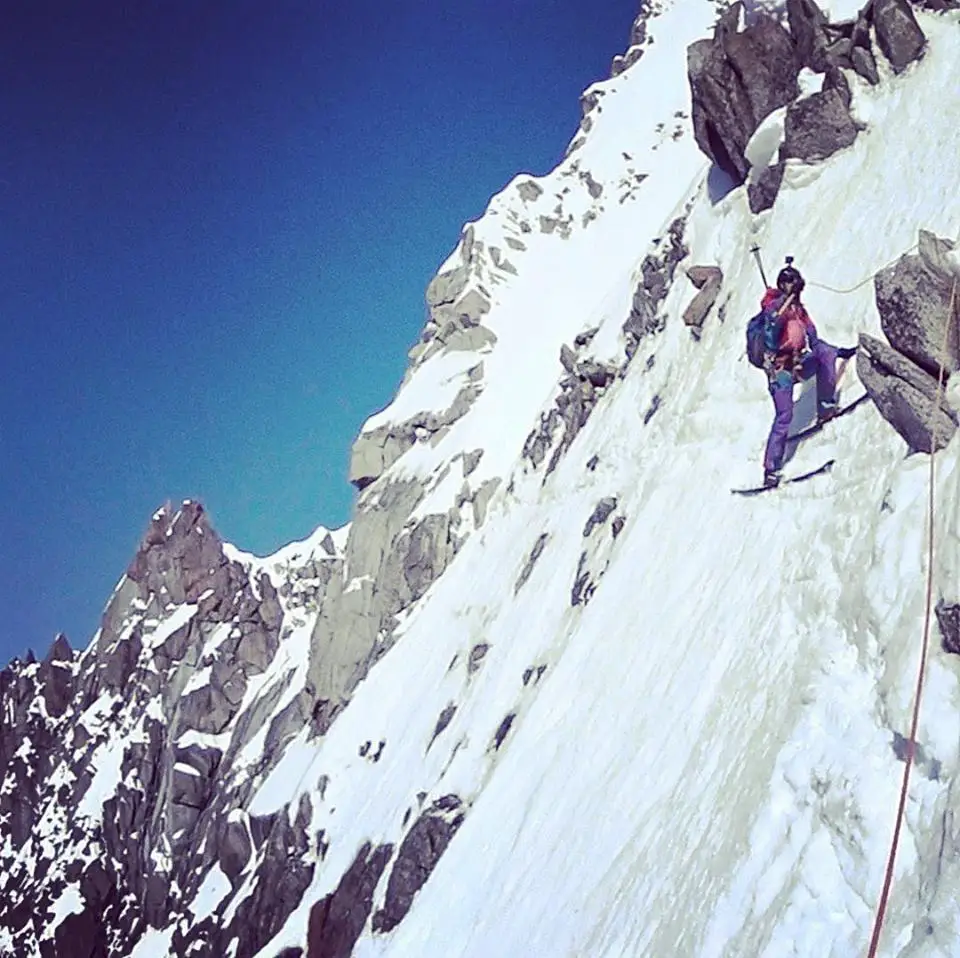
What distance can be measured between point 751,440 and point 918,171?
6024 mm

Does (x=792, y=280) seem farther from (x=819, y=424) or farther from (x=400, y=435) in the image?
(x=400, y=435)

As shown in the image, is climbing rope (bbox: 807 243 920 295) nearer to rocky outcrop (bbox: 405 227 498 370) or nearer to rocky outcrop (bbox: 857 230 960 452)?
rocky outcrop (bbox: 857 230 960 452)

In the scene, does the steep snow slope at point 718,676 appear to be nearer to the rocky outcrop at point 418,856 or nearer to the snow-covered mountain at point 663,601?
the snow-covered mountain at point 663,601

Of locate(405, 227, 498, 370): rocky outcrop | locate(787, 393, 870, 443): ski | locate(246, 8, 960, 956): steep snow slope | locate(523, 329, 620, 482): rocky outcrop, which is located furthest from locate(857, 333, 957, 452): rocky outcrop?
locate(405, 227, 498, 370): rocky outcrop

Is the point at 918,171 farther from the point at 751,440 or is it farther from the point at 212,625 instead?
the point at 212,625

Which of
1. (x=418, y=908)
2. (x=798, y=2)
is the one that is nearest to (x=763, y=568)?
(x=418, y=908)

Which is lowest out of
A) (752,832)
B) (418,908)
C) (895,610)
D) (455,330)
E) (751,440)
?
(752,832)

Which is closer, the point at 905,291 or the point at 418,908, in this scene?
the point at 905,291

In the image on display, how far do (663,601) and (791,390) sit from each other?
4379 mm

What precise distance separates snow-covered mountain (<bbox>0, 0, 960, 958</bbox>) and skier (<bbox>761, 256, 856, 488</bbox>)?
40 cm

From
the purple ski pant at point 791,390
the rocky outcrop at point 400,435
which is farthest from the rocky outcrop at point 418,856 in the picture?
the rocky outcrop at point 400,435

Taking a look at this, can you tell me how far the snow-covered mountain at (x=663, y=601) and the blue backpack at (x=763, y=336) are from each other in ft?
4.34

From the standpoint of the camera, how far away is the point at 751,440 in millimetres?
18094

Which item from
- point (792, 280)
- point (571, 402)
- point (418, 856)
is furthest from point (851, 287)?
point (571, 402)
